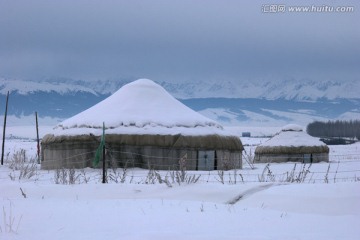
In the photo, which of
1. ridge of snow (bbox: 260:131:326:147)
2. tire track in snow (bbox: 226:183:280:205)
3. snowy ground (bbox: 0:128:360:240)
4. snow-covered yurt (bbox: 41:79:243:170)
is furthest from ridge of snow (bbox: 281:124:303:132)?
tire track in snow (bbox: 226:183:280:205)

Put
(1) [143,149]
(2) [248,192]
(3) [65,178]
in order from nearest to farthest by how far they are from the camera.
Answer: (2) [248,192] < (3) [65,178] < (1) [143,149]

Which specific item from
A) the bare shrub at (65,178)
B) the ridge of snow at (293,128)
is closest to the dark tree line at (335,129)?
the ridge of snow at (293,128)

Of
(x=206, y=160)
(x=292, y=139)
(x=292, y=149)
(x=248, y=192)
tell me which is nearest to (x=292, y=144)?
(x=292, y=149)

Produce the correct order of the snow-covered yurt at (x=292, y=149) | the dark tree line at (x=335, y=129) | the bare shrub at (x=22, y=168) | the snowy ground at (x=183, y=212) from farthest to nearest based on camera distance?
the dark tree line at (x=335, y=129) → the snow-covered yurt at (x=292, y=149) → the bare shrub at (x=22, y=168) → the snowy ground at (x=183, y=212)

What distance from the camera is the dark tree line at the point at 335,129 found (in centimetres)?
10031

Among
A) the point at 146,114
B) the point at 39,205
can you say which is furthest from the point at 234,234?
the point at 146,114

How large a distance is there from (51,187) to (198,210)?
3.44 meters

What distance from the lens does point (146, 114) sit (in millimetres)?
18156

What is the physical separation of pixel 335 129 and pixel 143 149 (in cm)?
9214

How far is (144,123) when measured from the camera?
1747 centimetres

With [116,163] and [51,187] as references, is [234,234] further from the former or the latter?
[116,163]

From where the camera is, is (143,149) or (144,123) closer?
(143,149)

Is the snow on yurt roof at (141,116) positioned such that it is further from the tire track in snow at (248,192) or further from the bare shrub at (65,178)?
the tire track in snow at (248,192)

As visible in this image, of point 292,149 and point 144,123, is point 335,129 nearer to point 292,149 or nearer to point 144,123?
point 292,149
